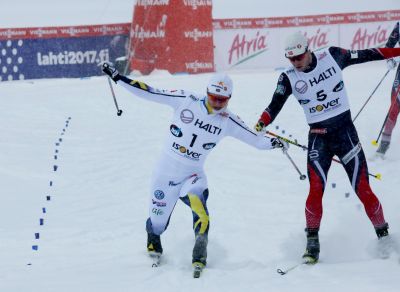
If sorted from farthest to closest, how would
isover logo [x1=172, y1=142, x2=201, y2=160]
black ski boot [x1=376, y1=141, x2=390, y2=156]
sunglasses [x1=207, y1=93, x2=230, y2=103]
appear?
black ski boot [x1=376, y1=141, x2=390, y2=156] < isover logo [x1=172, y1=142, x2=201, y2=160] < sunglasses [x1=207, y1=93, x2=230, y2=103]

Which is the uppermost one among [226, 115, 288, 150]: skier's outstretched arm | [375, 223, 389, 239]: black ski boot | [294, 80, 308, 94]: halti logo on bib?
[294, 80, 308, 94]: halti logo on bib

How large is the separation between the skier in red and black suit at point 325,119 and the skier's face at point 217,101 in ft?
1.81

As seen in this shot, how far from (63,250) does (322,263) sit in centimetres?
304

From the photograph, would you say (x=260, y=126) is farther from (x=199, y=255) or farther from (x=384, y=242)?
(x=384, y=242)

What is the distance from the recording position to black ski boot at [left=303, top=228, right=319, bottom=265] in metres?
7.00

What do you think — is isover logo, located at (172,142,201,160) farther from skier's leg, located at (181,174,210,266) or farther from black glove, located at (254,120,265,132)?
black glove, located at (254,120,265,132)

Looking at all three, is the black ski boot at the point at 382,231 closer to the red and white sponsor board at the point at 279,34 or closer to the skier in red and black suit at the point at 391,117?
the skier in red and black suit at the point at 391,117

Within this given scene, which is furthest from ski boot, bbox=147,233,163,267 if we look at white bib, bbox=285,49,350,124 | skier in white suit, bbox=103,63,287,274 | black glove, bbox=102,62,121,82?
white bib, bbox=285,49,350,124

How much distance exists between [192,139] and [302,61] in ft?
4.50

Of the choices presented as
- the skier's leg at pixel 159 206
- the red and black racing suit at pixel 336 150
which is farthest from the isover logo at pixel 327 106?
the skier's leg at pixel 159 206

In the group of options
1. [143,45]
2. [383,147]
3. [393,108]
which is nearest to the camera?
[393,108]

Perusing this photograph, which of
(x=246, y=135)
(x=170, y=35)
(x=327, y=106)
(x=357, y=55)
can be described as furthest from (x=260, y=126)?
(x=170, y=35)

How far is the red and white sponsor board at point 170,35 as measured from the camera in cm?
1855

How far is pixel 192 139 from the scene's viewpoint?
7121 millimetres
